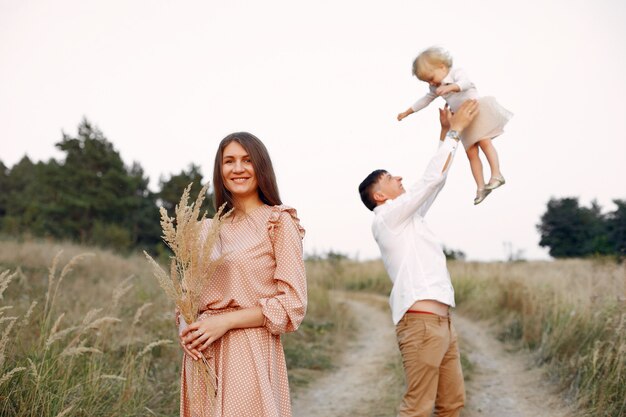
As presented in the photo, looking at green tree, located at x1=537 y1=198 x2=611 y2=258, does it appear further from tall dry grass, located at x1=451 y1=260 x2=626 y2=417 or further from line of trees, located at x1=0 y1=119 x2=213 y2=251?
tall dry grass, located at x1=451 y1=260 x2=626 y2=417

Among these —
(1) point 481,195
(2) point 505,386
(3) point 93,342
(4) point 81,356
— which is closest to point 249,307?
(1) point 481,195

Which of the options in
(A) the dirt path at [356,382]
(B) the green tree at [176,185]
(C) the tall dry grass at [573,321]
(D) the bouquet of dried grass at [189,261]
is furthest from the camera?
(B) the green tree at [176,185]

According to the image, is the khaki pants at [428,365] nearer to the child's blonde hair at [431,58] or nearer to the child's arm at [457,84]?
the child's arm at [457,84]

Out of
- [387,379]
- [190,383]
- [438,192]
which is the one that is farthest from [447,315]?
[387,379]

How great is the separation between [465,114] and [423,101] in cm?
35

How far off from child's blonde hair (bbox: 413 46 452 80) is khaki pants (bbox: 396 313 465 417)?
1.45m

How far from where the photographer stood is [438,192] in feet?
10.7

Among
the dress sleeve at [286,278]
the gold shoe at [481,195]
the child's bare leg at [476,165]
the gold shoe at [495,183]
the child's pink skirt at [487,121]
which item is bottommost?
the dress sleeve at [286,278]

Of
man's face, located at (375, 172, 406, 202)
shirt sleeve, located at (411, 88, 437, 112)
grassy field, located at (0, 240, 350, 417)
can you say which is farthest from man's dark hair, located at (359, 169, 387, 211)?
grassy field, located at (0, 240, 350, 417)

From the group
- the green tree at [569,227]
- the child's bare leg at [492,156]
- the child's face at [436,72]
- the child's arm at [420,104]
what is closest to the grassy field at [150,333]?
the child's arm at [420,104]

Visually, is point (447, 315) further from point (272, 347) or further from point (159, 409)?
point (159, 409)

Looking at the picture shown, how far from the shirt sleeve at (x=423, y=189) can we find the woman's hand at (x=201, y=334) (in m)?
1.44

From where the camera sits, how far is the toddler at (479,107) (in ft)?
9.90

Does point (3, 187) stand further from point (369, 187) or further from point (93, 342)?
point (369, 187)
